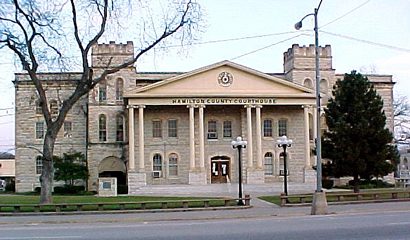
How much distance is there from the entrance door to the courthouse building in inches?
3.9

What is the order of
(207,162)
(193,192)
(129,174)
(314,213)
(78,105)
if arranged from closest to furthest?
(314,213) → (193,192) → (129,174) → (207,162) → (78,105)

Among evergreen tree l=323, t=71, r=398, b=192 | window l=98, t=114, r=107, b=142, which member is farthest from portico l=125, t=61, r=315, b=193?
evergreen tree l=323, t=71, r=398, b=192

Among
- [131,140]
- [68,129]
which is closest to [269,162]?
[131,140]

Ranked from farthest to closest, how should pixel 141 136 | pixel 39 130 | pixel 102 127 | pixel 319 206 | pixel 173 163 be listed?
pixel 39 130, pixel 102 127, pixel 173 163, pixel 141 136, pixel 319 206

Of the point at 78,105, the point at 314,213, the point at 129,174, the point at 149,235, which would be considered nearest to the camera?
the point at 149,235

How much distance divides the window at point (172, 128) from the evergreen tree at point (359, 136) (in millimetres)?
22400

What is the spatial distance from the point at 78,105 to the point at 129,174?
13364mm

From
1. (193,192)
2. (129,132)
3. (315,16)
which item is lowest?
(193,192)

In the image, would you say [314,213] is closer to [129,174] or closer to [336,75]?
[129,174]

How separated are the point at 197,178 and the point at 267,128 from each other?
1002 cm

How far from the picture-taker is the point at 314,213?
2477 cm

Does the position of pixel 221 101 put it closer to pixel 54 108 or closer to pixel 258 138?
pixel 258 138

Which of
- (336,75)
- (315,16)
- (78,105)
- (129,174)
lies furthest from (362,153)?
(78,105)

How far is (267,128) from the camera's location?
6241 cm
